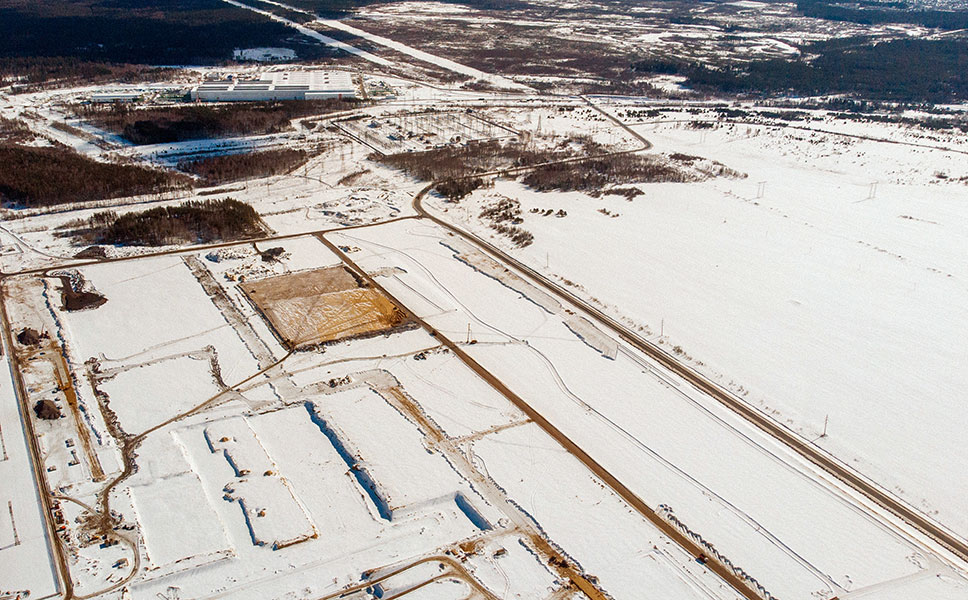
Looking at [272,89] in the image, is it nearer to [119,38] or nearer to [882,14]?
[119,38]

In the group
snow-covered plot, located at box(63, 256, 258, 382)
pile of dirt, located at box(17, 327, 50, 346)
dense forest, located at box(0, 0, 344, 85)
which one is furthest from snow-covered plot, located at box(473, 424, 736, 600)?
dense forest, located at box(0, 0, 344, 85)

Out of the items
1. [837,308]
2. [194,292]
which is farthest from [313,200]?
[837,308]

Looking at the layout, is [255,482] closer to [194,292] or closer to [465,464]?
[465,464]

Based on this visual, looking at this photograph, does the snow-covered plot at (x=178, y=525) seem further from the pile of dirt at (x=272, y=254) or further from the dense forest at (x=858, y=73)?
the dense forest at (x=858, y=73)

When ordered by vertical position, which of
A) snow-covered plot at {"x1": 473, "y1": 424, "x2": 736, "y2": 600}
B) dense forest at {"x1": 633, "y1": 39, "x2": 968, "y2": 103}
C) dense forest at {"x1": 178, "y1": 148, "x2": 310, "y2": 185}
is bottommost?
snow-covered plot at {"x1": 473, "y1": 424, "x2": 736, "y2": 600}

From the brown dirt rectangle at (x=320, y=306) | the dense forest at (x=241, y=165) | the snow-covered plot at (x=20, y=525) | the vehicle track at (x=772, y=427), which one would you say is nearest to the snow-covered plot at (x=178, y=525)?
the snow-covered plot at (x=20, y=525)

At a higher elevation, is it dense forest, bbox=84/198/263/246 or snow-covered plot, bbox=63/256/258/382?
dense forest, bbox=84/198/263/246

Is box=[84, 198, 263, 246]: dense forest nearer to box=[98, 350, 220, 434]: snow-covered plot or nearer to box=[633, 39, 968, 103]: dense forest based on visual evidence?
box=[98, 350, 220, 434]: snow-covered plot
